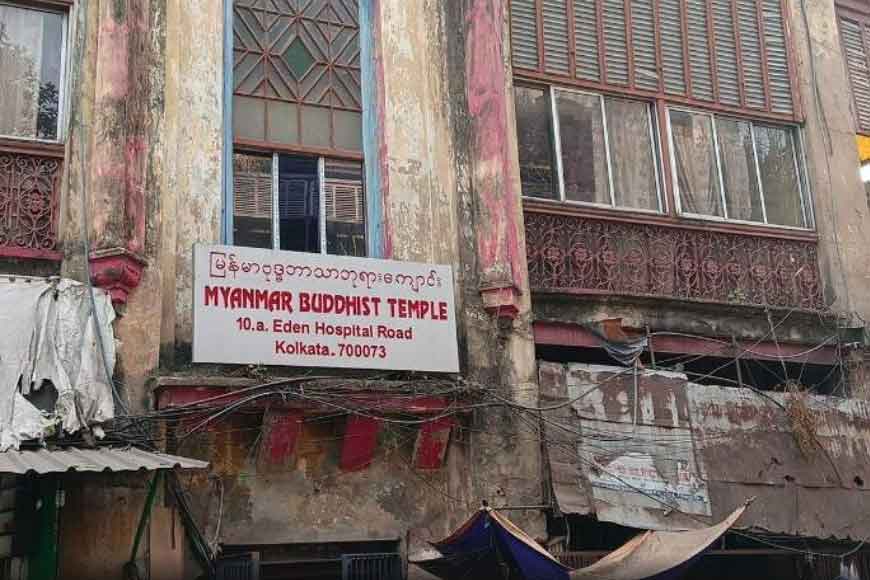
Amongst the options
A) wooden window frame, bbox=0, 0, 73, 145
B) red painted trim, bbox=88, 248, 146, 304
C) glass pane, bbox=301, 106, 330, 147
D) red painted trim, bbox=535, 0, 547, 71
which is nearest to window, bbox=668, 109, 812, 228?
red painted trim, bbox=535, 0, 547, 71

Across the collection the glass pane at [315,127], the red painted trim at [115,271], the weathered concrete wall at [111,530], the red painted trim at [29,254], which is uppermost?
the glass pane at [315,127]

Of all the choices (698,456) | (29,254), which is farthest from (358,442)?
(698,456)

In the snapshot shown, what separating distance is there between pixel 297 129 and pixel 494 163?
5.68 ft

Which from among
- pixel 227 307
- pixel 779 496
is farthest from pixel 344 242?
pixel 779 496

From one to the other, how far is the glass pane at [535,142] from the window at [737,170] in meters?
1.36

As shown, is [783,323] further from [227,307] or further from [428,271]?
[227,307]

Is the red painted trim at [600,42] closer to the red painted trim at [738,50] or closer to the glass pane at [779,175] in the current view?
the red painted trim at [738,50]

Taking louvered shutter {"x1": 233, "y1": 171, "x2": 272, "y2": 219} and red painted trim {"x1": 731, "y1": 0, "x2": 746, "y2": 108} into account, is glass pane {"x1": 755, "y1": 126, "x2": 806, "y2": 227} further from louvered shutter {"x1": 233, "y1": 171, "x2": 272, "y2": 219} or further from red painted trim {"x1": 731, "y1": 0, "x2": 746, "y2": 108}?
louvered shutter {"x1": 233, "y1": 171, "x2": 272, "y2": 219}

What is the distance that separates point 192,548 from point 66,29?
422 centimetres

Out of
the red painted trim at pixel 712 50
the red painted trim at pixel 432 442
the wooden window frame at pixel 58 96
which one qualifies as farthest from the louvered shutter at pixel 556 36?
the wooden window frame at pixel 58 96

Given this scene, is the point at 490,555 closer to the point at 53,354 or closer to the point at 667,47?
the point at 53,354

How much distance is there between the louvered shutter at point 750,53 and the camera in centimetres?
1128

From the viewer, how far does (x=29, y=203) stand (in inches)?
312

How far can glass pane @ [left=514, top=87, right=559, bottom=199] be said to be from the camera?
10016 mm
